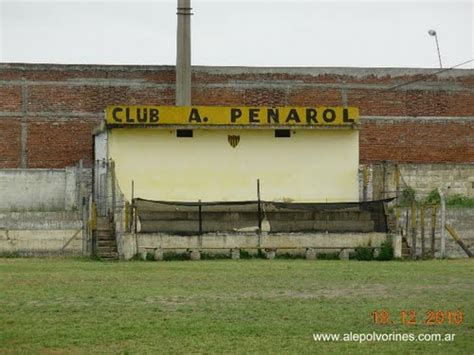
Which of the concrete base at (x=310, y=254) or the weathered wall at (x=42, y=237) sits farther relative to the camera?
the weathered wall at (x=42, y=237)

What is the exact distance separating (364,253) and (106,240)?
24.3ft

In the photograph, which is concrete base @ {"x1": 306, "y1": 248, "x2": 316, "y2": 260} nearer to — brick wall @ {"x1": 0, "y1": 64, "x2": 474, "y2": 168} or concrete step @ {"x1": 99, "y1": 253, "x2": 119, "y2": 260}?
concrete step @ {"x1": 99, "y1": 253, "x2": 119, "y2": 260}

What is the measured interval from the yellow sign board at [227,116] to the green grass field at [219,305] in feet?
31.4

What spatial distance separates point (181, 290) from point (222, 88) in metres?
30.5

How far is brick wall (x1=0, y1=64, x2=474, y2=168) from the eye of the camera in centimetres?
5259

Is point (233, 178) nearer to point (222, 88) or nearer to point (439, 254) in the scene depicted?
point (439, 254)

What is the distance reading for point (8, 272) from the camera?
28672 mm

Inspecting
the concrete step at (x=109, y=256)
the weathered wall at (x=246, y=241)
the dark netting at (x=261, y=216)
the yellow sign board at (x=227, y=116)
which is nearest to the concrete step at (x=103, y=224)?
the dark netting at (x=261, y=216)

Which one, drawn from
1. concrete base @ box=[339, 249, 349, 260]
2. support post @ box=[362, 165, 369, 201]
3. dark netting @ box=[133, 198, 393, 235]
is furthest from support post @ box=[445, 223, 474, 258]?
support post @ box=[362, 165, 369, 201]

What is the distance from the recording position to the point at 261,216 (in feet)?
119

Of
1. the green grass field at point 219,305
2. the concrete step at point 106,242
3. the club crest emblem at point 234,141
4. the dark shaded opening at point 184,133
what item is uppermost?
the dark shaded opening at point 184,133

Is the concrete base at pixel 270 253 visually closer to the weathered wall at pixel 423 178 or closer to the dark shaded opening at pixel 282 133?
A: the dark shaded opening at pixel 282 133

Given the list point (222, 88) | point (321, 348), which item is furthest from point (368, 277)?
point (222, 88)

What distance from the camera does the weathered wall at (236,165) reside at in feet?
132
